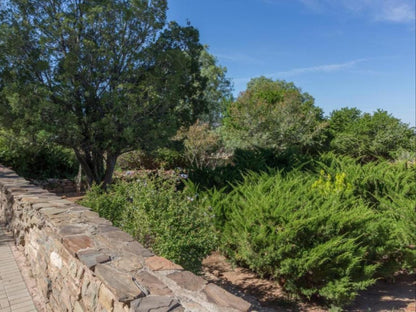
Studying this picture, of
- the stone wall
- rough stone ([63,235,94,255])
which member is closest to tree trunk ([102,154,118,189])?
the stone wall

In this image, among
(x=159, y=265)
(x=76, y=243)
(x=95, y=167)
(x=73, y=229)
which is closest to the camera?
(x=159, y=265)

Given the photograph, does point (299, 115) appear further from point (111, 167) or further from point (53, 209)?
point (53, 209)

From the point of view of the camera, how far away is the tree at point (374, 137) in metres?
13.7

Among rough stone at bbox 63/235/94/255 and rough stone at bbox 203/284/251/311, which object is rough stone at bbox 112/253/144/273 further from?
rough stone at bbox 203/284/251/311

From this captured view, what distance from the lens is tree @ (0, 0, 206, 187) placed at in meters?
5.38

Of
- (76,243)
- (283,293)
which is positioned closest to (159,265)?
(76,243)

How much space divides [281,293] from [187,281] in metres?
2.12

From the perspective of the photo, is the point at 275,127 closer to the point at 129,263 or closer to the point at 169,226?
the point at 169,226

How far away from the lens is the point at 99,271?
180 centimetres

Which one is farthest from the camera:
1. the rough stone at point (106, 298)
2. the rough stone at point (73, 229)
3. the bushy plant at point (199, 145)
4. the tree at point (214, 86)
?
the tree at point (214, 86)

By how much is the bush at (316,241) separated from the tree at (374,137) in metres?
10.8

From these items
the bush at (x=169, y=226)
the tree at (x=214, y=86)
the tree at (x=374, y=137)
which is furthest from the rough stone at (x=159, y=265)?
the tree at (x=214, y=86)

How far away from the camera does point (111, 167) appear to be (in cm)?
707

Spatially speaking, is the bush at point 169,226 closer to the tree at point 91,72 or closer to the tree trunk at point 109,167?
the tree at point 91,72
